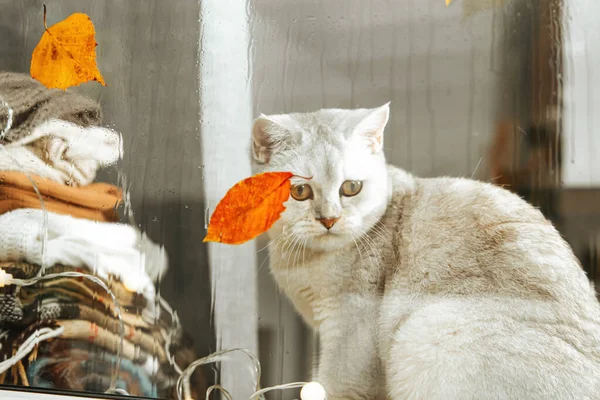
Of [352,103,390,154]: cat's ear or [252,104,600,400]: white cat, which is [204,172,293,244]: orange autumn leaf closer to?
[252,104,600,400]: white cat

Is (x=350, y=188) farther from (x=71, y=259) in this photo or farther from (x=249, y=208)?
(x=71, y=259)

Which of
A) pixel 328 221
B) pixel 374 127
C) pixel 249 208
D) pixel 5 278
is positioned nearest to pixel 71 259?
pixel 5 278

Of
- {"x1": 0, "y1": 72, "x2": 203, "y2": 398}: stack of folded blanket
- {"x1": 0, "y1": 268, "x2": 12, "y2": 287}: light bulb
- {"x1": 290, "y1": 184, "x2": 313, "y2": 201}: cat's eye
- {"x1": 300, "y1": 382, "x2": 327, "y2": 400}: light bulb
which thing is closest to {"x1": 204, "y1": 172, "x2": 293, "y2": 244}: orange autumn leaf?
{"x1": 290, "y1": 184, "x2": 313, "y2": 201}: cat's eye

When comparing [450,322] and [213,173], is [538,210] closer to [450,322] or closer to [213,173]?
[450,322]

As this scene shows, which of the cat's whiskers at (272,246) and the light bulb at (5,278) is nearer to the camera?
the cat's whiskers at (272,246)

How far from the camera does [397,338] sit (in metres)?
0.73

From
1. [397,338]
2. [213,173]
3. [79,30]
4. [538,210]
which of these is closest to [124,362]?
[213,173]

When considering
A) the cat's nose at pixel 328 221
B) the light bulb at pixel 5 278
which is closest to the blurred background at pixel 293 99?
the cat's nose at pixel 328 221

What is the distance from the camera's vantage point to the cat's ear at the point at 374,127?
2.46 ft

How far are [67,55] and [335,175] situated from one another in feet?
1.77

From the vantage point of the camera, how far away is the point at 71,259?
891 millimetres

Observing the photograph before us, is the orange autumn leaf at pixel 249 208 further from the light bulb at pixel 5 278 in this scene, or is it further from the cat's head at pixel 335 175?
the light bulb at pixel 5 278

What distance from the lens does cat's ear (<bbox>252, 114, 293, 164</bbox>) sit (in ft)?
2.57

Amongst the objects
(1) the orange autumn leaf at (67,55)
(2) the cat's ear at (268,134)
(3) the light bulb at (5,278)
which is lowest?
(3) the light bulb at (5,278)
